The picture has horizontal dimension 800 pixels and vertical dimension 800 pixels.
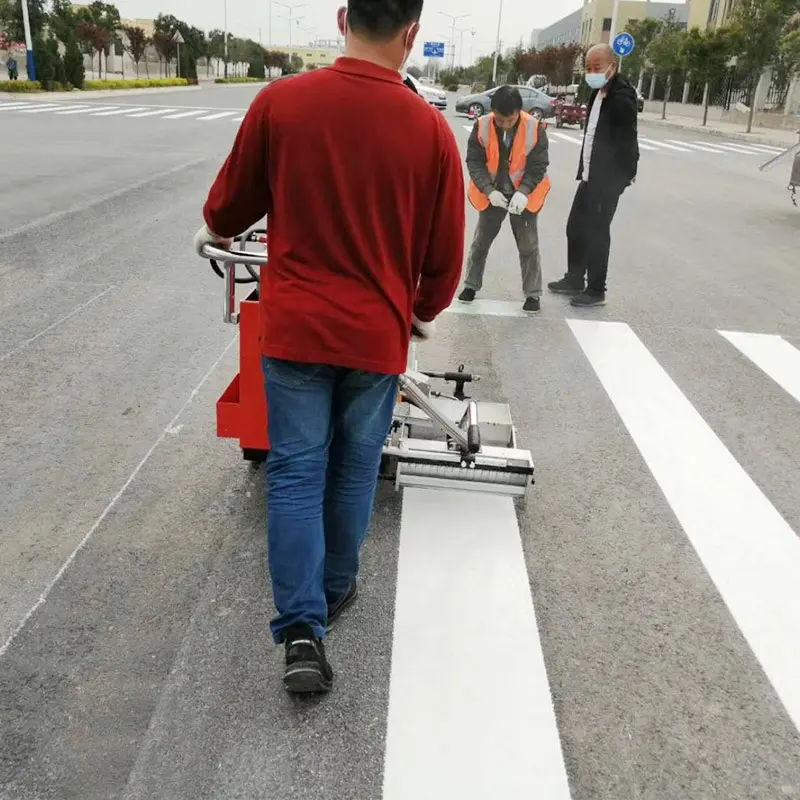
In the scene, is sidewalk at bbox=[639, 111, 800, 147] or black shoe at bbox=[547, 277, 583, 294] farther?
sidewalk at bbox=[639, 111, 800, 147]

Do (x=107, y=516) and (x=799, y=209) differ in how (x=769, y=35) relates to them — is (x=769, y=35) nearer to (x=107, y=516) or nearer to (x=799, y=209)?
(x=799, y=209)

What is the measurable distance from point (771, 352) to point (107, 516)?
15.7 ft

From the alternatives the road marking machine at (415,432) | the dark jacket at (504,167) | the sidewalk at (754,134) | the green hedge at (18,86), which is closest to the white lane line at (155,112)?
the green hedge at (18,86)

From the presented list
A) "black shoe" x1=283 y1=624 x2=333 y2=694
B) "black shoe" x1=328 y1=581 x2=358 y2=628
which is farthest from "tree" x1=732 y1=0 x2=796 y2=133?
"black shoe" x1=283 y1=624 x2=333 y2=694

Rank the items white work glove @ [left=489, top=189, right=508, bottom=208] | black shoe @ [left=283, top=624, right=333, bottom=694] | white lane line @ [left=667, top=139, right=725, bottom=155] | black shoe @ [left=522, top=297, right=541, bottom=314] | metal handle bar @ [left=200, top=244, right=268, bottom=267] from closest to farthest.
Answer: black shoe @ [left=283, top=624, right=333, bottom=694], metal handle bar @ [left=200, top=244, right=268, bottom=267], white work glove @ [left=489, top=189, right=508, bottom=208], black shoe @ [left=522, top=297, right=541, bottom=314], white lane line @ [left=667, top=139, right=725, bottom=155]

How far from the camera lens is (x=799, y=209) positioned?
13.5m

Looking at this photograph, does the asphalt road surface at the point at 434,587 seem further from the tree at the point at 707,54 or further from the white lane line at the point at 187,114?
the tree at the point at 707,54

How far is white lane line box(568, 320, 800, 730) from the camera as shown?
2.91 m

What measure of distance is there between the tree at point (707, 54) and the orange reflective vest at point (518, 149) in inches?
1424

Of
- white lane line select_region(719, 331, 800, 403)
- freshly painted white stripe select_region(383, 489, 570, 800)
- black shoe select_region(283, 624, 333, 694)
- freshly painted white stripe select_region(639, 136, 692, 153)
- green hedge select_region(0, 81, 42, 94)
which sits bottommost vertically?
freshly painted white stripe select_region(639, 136, 692, 153)

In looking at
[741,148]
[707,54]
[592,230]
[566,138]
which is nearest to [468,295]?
[592,230]

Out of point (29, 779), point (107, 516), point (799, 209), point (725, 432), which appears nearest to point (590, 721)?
point (29, 779)

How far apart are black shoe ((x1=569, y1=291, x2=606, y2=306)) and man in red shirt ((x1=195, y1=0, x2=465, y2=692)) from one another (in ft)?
15.9

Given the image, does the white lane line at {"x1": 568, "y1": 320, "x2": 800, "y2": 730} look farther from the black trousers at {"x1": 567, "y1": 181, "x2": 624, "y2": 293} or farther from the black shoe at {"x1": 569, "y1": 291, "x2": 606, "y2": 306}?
the black trousers at {"x1": 567, "y1": 181, "x2": 624, "y2": 293}
